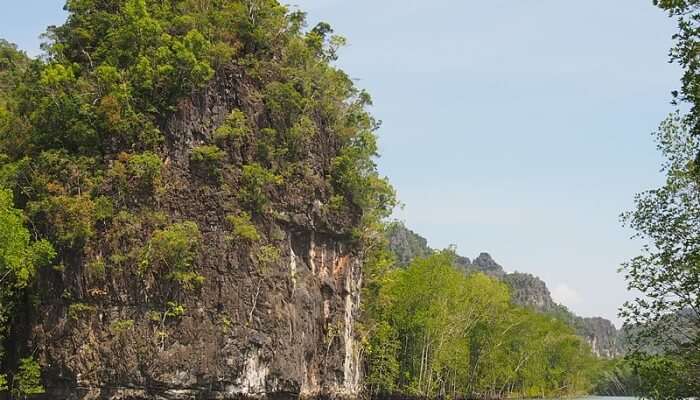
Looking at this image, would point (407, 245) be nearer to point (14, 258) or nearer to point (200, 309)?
point (200, 309)

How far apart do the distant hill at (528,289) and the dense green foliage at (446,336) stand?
49.2 metres

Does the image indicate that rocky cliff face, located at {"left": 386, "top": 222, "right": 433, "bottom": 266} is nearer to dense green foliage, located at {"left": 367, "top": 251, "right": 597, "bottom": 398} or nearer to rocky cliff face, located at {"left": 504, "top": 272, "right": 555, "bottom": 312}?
rocky cliff face, located at {"left": 504, "top": 272, "right": 555, "bottom": 312}

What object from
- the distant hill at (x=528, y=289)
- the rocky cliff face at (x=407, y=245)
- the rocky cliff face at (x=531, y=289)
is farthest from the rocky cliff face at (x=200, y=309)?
the rocky cliff face at (x=531, y=289)

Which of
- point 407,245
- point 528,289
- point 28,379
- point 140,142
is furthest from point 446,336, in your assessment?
point 528,289

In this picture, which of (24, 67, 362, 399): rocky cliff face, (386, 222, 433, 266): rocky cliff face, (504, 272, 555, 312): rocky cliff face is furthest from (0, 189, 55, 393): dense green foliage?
(504, 272, 555, 312): rocky cliff face

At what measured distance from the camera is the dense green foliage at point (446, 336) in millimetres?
44406

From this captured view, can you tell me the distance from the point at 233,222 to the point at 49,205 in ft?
23.6

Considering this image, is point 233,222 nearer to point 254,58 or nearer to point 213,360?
point 213,360

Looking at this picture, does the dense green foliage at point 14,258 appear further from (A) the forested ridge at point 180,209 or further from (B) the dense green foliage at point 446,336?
(B) the dense green foliage at point 446,336

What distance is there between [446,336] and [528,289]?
103 metres

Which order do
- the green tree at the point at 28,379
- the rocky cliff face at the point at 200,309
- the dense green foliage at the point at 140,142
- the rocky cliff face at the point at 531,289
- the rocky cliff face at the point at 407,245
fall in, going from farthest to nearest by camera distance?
the rocky cliff face at the point at 531,289
the rocky cliff face at the point at 407,245
the dense green foliage at the point at 140,142
the rocky cliff face at the point at 200,309
the green tree at the point at 28,379

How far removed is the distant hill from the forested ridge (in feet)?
246

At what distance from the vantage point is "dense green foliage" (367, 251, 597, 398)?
4441 centimetres

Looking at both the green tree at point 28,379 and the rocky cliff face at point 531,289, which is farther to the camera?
the rocky cliff face at point 531,289
